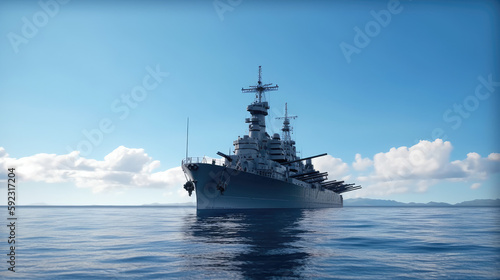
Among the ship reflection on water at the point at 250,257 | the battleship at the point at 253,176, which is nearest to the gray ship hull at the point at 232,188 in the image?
the battleship at the point at 253,176

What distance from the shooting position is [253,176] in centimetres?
4228

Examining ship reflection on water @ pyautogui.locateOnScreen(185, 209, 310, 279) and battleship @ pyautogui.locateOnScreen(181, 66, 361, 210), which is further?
battleship @ pyautogui.locateOnScreen(181, 66, 361, 210)

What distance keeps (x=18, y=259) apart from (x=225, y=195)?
30.5 m

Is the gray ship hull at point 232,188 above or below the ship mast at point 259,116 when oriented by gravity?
below

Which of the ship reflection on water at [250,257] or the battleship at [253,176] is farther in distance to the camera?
the battleship at [253,176]

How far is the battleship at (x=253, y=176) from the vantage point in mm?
41031

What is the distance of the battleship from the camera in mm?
41031

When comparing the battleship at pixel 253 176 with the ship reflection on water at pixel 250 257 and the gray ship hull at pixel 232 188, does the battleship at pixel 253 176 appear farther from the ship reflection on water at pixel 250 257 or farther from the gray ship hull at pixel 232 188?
the ship reflection on water at pixel 250 257

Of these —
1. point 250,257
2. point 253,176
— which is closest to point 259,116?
point 253,176

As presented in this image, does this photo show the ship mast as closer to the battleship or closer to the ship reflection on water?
the battleship

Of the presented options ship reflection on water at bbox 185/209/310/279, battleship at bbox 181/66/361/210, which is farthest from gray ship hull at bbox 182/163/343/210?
ship reflection on water at bbox 185/209/310/279

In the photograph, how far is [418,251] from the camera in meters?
13.1

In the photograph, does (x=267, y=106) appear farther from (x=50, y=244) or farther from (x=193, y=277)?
(x=193, y=277)

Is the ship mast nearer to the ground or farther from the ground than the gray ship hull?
farther from the ground
